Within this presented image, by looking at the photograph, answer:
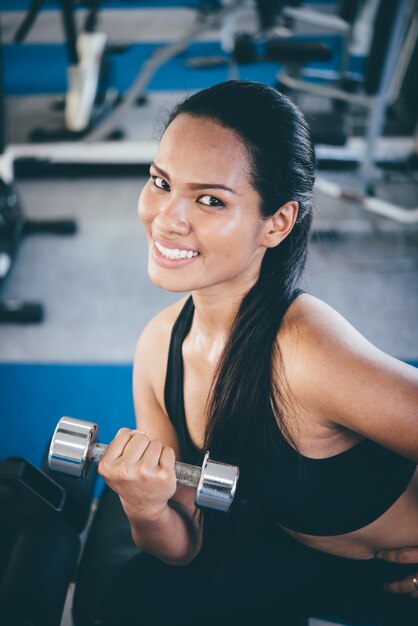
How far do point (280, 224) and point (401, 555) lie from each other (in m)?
0.77

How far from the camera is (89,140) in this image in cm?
418

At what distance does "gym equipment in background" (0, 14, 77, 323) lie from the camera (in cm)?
286

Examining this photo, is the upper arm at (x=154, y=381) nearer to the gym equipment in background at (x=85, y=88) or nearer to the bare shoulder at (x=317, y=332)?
the bare shoulder at (x=317, y=332)

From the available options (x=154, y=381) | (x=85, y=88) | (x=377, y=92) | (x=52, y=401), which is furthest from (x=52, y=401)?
(x=85, y=88)

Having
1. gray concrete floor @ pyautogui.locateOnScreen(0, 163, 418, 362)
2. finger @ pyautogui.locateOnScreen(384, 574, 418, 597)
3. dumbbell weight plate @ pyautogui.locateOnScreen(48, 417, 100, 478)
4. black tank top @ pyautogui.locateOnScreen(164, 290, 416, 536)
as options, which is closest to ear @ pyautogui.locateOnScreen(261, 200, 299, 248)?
black tank top @ pyautogui.locateOnScreen(164, 290, 416, 536)

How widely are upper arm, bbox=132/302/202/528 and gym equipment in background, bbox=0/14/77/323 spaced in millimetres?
1691

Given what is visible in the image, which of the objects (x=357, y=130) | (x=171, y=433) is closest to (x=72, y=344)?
(x=171, y=433)

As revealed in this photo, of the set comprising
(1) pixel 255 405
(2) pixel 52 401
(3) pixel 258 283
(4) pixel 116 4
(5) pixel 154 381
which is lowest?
(2) pixel 52 401

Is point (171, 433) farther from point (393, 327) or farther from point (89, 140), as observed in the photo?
point (89, 140)

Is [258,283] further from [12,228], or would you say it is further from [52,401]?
[12,228]

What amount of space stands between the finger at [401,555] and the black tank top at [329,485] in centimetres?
11

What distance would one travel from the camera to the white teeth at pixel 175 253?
1.01 meters

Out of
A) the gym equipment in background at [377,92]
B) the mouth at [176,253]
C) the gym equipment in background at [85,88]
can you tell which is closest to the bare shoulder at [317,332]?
the mouth at [176,253]

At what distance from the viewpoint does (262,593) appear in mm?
1176
